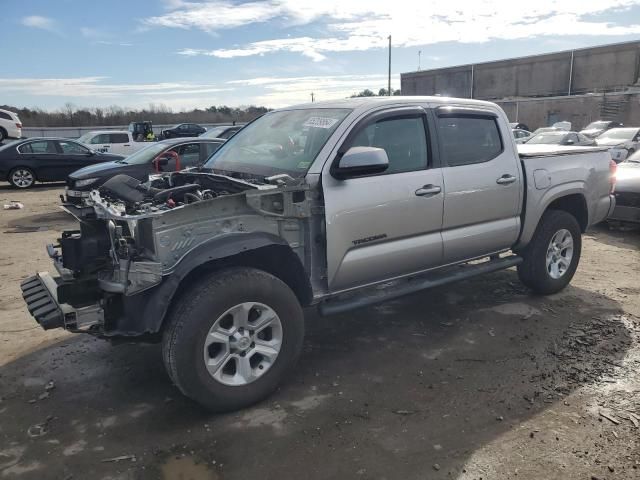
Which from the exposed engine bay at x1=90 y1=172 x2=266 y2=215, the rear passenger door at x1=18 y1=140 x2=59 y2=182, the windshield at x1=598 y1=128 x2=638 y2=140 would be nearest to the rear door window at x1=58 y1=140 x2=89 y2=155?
the rear passenger door at x1=18 y1=140 x2=59 y2=182

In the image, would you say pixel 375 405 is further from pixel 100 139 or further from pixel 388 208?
pixel 100 139

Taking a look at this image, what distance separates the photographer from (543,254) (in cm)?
521

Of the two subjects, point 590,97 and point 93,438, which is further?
point 590,97

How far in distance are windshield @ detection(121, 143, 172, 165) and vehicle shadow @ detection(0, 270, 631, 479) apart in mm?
5979

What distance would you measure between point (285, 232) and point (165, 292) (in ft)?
3.03

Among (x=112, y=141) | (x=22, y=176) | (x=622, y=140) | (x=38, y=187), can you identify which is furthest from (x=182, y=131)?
(x=622, y=140)

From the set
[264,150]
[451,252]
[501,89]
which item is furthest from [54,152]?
[501,89]

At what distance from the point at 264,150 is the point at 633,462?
10.7 ft

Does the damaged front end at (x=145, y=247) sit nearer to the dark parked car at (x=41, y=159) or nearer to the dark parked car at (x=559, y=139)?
the dark parked car at (x=41, y=159)

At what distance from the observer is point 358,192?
3.73 m

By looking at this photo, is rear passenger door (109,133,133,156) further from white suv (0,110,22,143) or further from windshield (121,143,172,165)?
windshield (121,143,172,165)

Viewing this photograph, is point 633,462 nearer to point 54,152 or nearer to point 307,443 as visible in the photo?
point 307,443

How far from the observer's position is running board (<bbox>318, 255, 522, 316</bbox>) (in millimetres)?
3814

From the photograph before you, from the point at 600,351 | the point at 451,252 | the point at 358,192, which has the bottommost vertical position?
the point at 600,351
